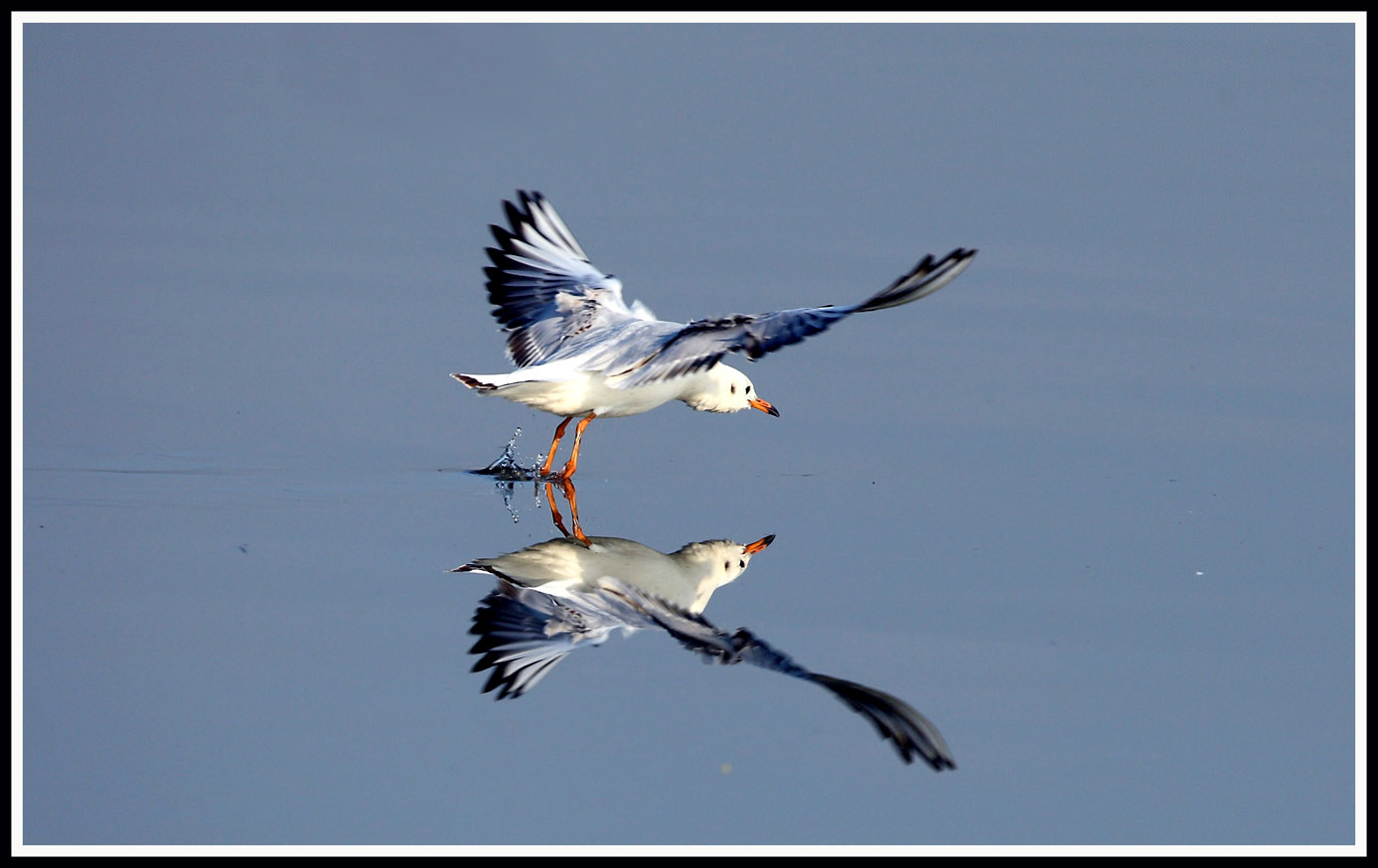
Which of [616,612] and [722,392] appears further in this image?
[722,392]

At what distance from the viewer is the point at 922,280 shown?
7.27 metres

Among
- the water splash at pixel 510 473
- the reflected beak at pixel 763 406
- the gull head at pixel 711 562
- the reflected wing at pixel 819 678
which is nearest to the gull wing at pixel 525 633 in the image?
the reflected wing at pixel 819 678

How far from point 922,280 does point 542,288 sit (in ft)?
10.3

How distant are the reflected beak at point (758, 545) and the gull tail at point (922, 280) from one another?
120cm

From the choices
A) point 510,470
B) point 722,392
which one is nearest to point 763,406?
point 722,392

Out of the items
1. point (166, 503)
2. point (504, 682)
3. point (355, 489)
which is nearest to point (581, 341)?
point (355, 489)

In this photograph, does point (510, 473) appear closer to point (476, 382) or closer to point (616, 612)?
point (476, 382)

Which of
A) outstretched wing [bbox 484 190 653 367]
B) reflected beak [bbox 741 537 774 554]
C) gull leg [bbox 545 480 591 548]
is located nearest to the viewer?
reflected beak [bbox 741 537 774 554]

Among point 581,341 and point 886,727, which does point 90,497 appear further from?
point 886,727

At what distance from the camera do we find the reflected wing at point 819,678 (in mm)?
5387

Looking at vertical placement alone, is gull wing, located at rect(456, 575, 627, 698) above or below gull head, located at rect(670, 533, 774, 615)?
below

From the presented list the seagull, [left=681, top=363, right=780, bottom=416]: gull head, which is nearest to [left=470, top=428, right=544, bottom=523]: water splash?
the seagull

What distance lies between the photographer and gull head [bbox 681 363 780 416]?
9648 mm

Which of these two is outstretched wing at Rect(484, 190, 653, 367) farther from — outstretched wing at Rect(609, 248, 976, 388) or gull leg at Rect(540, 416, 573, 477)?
outstretched wing at Rect(609, 248, 976, 388)
